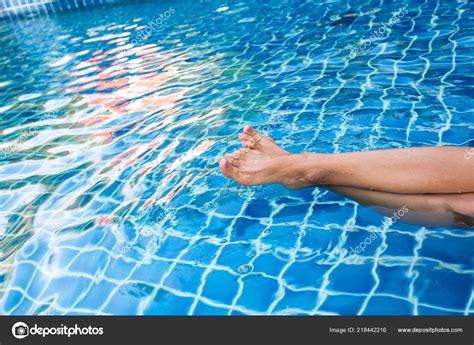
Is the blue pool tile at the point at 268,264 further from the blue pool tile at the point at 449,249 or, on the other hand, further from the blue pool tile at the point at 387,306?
the blue pool tile at the point at 449,249

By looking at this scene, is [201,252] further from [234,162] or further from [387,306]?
[387,306]

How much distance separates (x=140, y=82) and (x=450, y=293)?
468cm

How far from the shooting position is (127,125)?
4.72 meters

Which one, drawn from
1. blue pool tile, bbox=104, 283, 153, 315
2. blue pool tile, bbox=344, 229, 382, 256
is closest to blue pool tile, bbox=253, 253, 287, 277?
blue pool tile, bbox=344, 229, 382, 256

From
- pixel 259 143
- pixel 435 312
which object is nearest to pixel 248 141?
pixel 259 143

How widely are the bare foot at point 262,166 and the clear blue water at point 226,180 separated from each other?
14.4 inches

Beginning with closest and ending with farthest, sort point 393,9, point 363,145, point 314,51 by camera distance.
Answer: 1. point 363,145
2. point 314,51
3. point 393,9

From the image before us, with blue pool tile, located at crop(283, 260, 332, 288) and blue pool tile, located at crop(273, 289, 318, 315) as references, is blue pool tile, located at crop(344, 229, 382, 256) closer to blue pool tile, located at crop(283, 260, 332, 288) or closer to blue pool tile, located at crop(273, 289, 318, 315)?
blue pool tile, located at crop(283, 260, 332, 288)

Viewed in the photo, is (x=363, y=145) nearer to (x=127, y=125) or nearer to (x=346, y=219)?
(x=346, y=219)

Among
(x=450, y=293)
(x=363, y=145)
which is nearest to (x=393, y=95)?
(x=363, y=145)

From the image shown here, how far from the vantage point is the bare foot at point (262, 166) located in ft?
8.70

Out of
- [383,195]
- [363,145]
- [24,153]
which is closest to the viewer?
[383,195]

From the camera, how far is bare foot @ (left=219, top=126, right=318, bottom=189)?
8.70 ft

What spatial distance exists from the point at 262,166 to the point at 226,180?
737 millimetres
